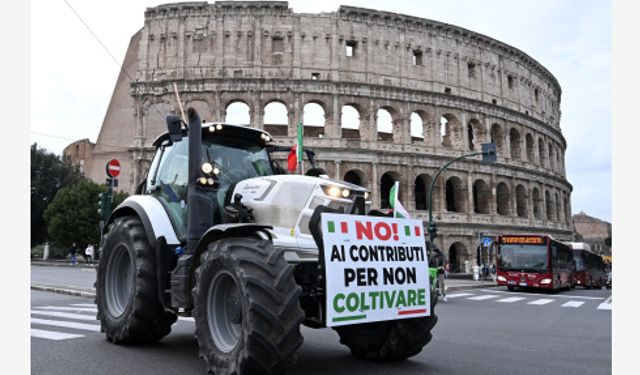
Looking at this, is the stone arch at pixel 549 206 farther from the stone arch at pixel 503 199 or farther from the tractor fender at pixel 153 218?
the tractor fender at pixel 153 218

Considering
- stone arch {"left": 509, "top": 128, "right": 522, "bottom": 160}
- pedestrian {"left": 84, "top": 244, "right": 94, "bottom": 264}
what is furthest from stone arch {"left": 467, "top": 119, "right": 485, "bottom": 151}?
pedestrian {"left": 84, "top": 244, "right": 94, "bottom": 264}

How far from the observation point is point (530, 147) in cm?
4325

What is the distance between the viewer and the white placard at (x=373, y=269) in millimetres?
4016

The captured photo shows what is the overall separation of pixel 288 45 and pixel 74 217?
1896 cm

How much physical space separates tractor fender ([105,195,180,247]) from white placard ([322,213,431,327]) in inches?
75.1

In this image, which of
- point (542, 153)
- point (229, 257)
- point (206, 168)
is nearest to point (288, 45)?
point (542, 153)

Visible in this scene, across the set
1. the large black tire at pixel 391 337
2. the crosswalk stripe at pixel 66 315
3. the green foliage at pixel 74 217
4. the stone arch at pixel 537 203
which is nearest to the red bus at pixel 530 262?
the crosswalk stripe at pixel 66 315

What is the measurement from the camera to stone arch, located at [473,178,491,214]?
3831cm

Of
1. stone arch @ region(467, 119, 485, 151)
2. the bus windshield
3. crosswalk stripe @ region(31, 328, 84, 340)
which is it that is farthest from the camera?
stone arch @ region(467, 119, 485, 151)

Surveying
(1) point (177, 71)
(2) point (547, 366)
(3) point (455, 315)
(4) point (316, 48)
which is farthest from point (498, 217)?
(2) point (547, 366)

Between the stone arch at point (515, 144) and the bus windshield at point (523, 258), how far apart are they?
21.3 meters

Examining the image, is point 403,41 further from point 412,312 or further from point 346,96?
point 412,312

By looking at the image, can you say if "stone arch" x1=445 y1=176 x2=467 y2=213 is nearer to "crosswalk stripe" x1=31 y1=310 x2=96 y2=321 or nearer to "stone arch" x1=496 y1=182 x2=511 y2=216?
"stone arch" x1=496 y1=182 x2=511 y2=216

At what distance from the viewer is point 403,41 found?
1427 inches
